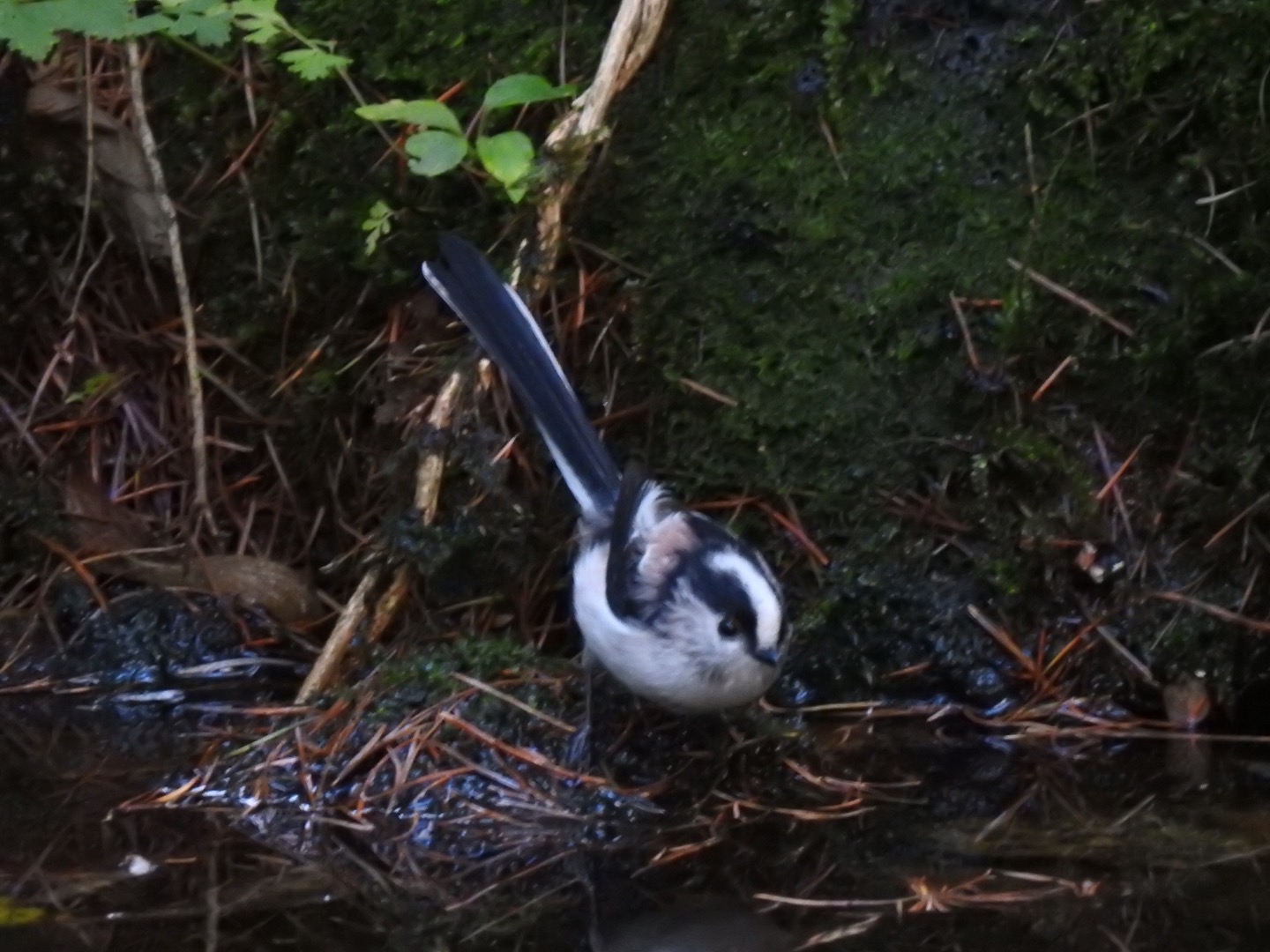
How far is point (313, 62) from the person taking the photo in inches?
158

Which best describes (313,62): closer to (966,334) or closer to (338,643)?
(338,643)

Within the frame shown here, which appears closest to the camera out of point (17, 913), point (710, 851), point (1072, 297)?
Result: point (17, 913)

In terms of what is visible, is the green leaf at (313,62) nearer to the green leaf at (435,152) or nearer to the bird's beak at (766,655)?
the green leaf at (435,152)

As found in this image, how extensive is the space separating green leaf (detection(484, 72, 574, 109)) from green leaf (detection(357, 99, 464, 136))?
114mm

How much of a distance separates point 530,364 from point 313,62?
1024mm

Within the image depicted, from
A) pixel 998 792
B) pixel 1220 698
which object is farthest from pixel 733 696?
pixel 1220 698

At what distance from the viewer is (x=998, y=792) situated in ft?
11.4

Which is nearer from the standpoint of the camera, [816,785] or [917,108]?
[816,785]

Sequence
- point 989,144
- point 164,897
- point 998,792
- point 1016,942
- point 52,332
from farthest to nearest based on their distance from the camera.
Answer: point 52,332 < point 989,144 < point 998,792 < point 164,897 < point 1016,942

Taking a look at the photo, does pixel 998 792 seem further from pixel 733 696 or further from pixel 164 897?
pixel 164 897

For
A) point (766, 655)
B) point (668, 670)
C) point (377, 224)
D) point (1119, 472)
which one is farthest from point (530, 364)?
point (1119, 472)

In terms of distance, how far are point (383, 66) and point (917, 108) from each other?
1.60 meters

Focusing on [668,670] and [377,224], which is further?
[377,224]

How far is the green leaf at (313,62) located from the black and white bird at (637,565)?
0.57m
